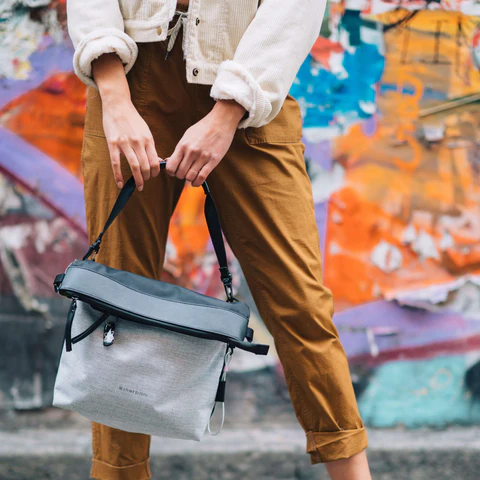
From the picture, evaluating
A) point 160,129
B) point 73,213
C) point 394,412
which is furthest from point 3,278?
point 394,412

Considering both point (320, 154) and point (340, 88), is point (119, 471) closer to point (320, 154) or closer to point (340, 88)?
point (320, 154)

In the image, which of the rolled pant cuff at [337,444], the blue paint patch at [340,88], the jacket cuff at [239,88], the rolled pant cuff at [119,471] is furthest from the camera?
the blue paint patch at [340,88]

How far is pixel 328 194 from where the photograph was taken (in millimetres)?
2338

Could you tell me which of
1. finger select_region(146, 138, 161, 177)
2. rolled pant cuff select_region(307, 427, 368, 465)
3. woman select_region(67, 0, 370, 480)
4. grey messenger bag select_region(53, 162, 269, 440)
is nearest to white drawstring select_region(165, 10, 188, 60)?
woman select_region(67, 0, 370, 480)

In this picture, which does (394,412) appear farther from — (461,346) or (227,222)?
(227,222)

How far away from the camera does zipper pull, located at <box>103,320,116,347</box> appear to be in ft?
3.86

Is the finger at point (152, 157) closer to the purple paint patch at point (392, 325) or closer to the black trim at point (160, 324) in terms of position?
the black trim at point (160, 324)

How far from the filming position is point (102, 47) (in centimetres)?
119

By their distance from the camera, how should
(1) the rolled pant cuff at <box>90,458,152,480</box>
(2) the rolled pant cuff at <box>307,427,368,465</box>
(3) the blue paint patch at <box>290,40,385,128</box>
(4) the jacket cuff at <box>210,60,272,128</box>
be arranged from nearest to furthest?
(4) the jacket cuff at <box>210,60,272,128</box> → (2) the rolled pant cuff at <box>307,427,368,465</box> → (1) the rolled pant cuff at <box>90,458,152,480</box> → (3) the blue paint patch at <box>290,40,385,128</box>

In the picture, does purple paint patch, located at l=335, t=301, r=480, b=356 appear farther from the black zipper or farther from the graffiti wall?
the black zipper

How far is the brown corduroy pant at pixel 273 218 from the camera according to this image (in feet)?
4.19

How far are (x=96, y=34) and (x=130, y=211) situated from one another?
395 mm

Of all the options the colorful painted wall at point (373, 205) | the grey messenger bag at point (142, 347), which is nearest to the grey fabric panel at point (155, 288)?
the grey messenger bag at point (142, 347)

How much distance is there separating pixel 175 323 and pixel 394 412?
1.47m
